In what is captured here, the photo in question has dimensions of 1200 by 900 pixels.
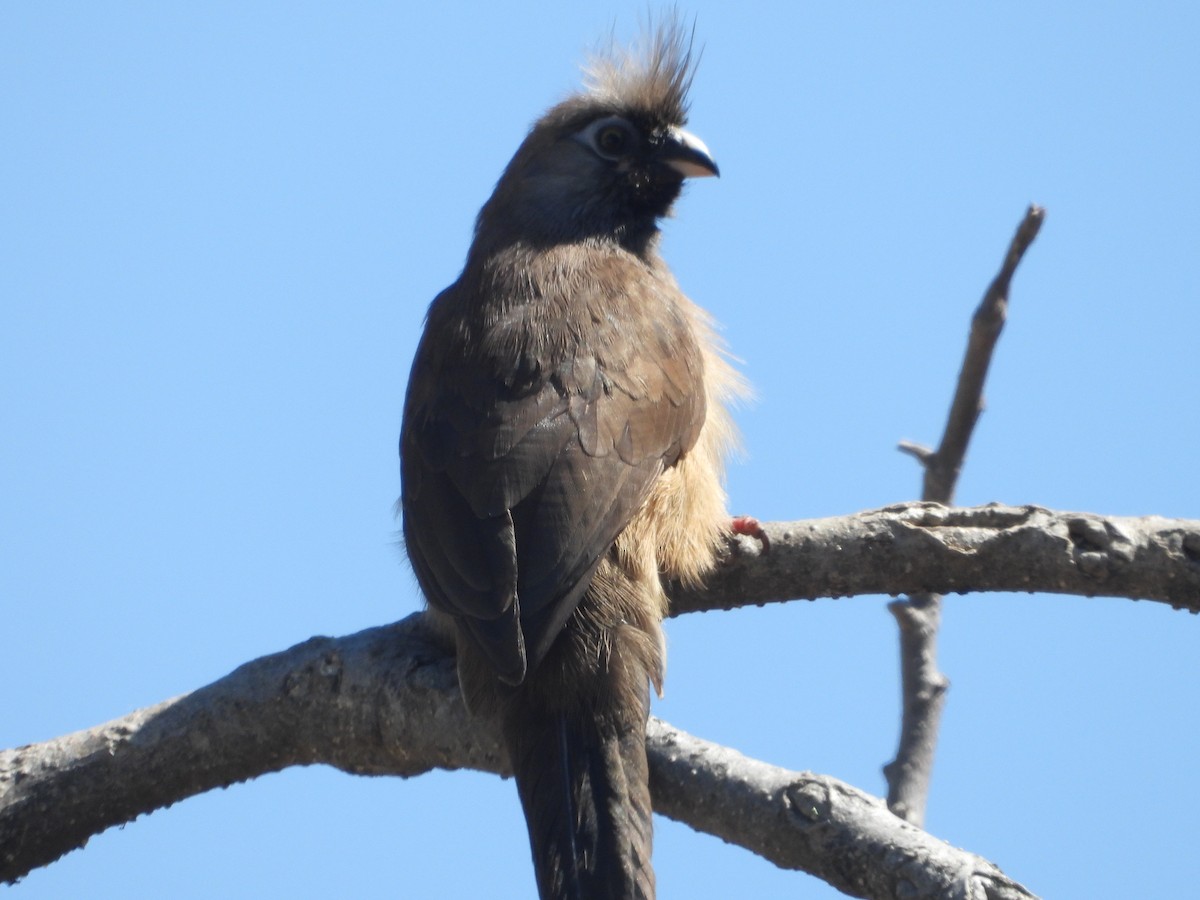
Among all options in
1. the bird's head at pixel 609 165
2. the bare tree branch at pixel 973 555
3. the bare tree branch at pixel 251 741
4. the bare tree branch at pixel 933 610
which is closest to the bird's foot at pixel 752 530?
the bare tree branch at pixel 973 555

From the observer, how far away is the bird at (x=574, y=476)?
360 centimetres

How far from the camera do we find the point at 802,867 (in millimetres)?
3307

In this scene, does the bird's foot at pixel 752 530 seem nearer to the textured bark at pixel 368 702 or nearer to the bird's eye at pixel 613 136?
the textured bark at pixel 368 702

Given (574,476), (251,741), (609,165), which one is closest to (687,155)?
(609,165)

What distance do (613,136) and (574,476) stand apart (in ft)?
7.18

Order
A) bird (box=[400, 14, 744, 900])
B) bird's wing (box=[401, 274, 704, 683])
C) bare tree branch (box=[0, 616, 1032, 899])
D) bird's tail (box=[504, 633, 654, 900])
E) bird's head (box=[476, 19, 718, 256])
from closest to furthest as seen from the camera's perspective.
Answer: bird's tail (box=[504, 633, 654, 900])
bird (box=[400, 14, 744, 900])
bird's wing (box=[401, 274, 704, 683])
bare tree branch (box=[0, 616, 1032, 899])
bird's head (box=[476, 19, 718, 256])

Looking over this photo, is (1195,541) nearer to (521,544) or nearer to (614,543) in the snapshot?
(614,543)

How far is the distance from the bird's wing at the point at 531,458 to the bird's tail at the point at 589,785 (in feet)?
0.61

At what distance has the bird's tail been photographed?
3.44 metres

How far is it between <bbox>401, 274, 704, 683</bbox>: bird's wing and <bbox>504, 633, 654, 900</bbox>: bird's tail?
0.19 metres

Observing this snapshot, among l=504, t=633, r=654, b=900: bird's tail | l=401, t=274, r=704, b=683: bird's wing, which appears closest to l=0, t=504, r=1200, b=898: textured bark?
l=504, t=633, r=654, b=900: bird's tail

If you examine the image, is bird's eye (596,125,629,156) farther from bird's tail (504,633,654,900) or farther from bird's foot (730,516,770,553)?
bird's tail (504,633,654,900)

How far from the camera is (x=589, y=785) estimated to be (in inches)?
141

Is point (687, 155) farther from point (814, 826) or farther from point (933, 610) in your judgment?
point (814, 826)
